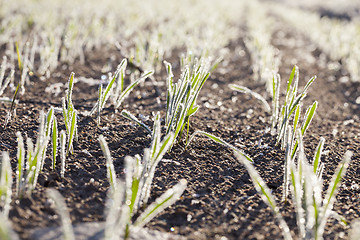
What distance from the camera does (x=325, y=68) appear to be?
9.48 ft

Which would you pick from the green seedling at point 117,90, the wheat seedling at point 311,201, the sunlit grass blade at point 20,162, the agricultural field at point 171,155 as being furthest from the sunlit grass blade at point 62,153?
the wheat seedling at point 311,201

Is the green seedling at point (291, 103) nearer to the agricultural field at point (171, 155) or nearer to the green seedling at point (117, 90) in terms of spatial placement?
the agricultural field at point (171, 155)

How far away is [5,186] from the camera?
697mm

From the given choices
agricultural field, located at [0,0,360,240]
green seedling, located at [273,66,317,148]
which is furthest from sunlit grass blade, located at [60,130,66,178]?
green seedling, located at [273,66,317,148]

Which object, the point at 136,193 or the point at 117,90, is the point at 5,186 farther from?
the point at 117,90

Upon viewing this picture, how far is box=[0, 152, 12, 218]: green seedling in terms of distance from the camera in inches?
26.5

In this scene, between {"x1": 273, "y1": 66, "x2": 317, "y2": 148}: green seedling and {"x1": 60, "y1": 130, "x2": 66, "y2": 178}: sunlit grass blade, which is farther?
{"x1": 273, "y1": 66, "x2": 317, "y2": 148}: green seedling

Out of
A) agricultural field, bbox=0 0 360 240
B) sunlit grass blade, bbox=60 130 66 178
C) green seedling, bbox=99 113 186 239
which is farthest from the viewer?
sunlit grass blade, bbox=60 130 66 178

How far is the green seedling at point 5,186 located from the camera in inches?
26.5

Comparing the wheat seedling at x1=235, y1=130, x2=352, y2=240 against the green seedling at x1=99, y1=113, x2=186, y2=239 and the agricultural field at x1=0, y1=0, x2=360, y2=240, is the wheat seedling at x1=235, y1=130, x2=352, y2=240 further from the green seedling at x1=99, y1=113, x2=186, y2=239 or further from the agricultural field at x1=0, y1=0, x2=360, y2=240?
the green seedling at x1=99, y1=113, x2=186, y2=239

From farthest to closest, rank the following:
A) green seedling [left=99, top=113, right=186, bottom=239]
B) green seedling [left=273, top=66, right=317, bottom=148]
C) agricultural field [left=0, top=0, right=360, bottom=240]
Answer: green seedling [left=273, top=66, right=317, bottom=148] → agricultural field [left=0, top=0, right=360, bottom=240] → green seedling [left=99, top=113, right=186, bottom=239]

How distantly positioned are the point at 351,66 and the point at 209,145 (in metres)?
1.83

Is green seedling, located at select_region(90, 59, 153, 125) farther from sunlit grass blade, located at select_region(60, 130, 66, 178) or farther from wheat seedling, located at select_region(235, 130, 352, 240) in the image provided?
wheat seedling, located at select_region(235, 130, 352, 240)

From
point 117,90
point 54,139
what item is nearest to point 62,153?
point 54,139
